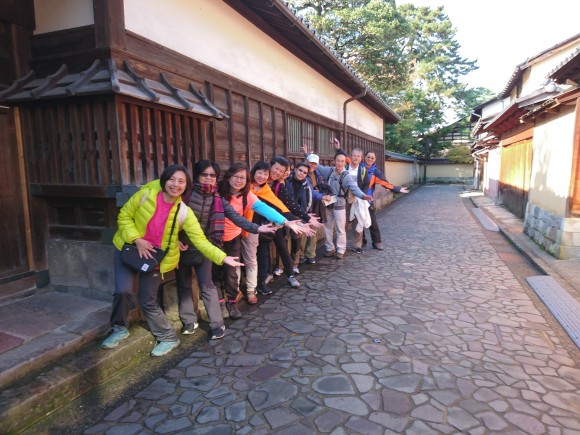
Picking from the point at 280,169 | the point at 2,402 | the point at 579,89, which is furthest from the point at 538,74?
the point at 2,402

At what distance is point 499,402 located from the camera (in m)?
3.00

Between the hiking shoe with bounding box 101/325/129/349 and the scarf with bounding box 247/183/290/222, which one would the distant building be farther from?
the hiking shoe with bounding box 101/325/129/349

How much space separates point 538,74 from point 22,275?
2531 centimetres

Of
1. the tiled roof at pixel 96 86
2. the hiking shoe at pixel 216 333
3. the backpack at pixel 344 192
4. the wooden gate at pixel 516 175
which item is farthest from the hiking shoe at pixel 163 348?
the wooden gate at pixel 516 175

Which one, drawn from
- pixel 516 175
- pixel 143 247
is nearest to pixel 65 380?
pixel 143 247

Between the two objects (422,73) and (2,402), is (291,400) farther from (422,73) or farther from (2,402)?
(422,73)

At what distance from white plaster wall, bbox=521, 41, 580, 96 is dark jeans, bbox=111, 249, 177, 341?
20648mm

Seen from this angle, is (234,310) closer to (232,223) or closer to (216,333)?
(216,333)

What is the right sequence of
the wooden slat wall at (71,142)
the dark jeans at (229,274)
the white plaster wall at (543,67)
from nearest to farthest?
the wooden slat wall at (71,142)
the dark jeans at (229,274)
the white plaster wall at (543,67)

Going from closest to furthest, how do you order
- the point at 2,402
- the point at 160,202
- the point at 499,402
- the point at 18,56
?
the point at 2,402
the point at 499,402
the point at 160,202
the point at 18,56

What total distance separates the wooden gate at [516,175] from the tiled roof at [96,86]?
11.6m

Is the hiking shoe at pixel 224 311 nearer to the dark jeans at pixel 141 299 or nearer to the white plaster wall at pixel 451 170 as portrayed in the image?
the dark jeans at pixel 141 299

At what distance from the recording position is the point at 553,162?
28.0 ft

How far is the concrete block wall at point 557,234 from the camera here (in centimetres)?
729
